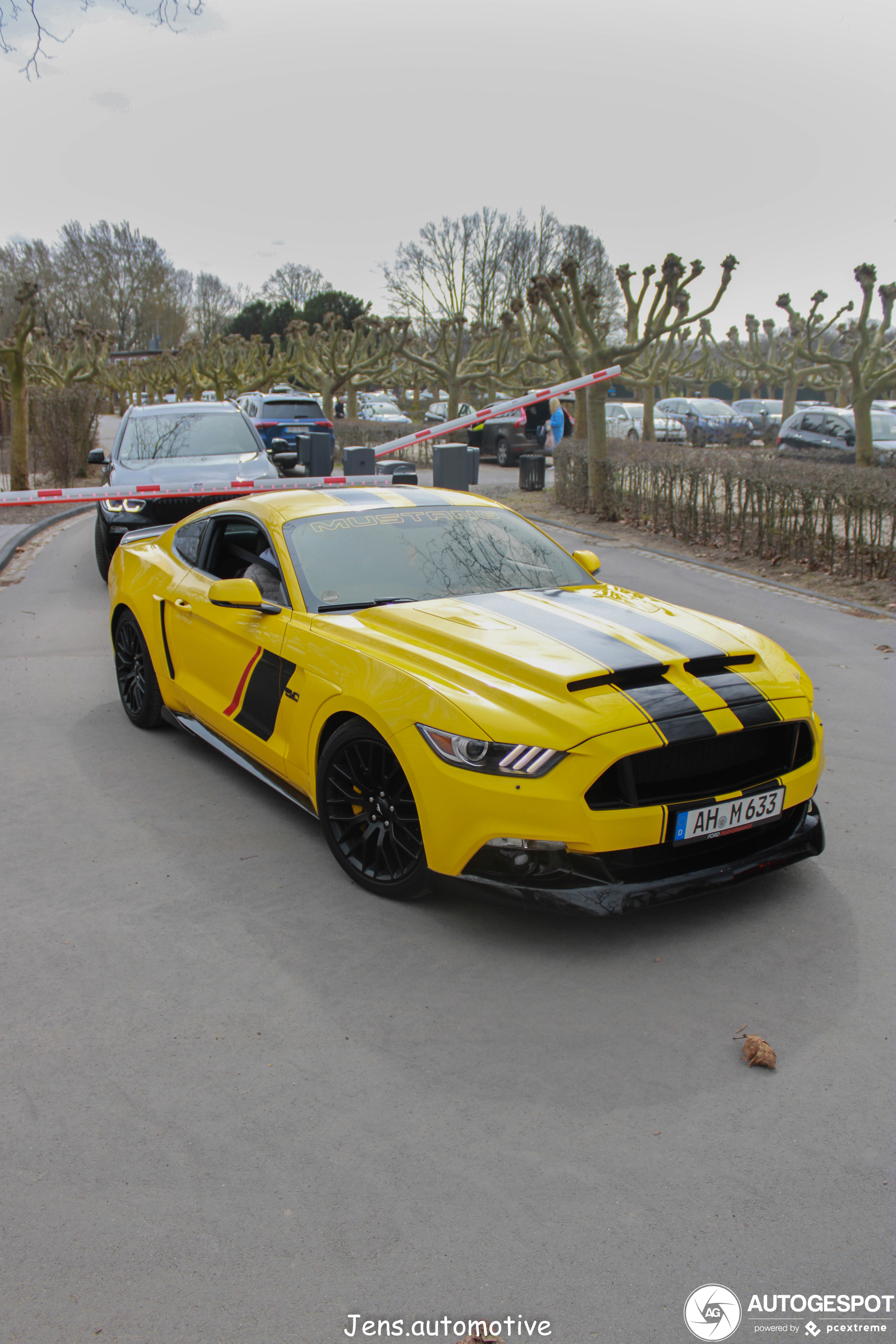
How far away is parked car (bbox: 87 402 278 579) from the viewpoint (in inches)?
424

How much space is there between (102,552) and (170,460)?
4.44ft

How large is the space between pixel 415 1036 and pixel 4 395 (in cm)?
3085

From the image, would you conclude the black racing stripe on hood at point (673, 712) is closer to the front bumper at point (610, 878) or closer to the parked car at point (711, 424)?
the front bumper at point (610, 878)

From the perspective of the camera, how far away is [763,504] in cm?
1230

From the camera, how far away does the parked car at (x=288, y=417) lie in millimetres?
26281

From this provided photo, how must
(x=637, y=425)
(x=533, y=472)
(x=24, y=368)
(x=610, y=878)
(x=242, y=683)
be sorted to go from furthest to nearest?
(x=637, y=425)
(x=533, y=472)
(x=24, y=368)
(x=242, y=683)
(x=610, y=878)

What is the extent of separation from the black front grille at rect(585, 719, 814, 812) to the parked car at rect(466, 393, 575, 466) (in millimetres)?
24351

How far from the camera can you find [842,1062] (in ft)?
10.1

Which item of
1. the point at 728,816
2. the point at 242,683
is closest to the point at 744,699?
the point at 728,816

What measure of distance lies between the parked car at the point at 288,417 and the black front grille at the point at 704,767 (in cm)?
2277

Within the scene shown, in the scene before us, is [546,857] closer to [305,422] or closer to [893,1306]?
[893,1306]

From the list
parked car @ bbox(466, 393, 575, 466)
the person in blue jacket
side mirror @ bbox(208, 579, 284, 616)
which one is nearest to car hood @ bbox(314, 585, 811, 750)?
side mirror @ bbox(208, 579, 284, 616)

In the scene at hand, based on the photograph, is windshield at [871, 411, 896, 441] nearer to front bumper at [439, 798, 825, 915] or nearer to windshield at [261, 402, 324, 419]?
windshield at [261, 402, 324, 419]

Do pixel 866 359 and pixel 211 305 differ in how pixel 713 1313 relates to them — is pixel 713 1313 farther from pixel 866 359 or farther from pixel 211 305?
pixel 211 305
